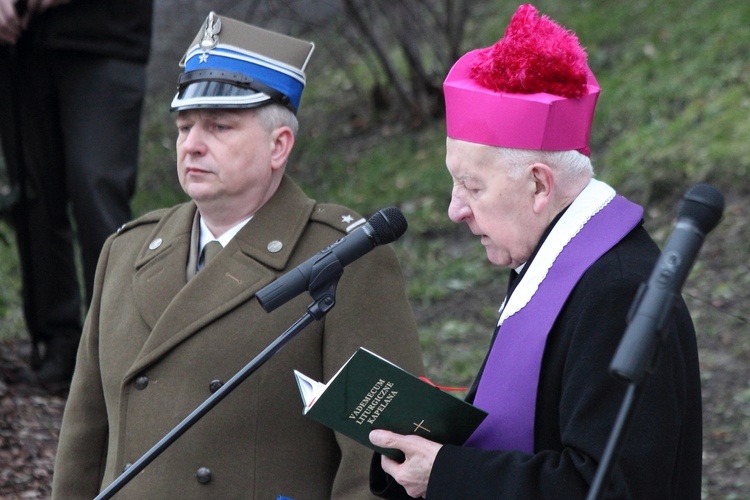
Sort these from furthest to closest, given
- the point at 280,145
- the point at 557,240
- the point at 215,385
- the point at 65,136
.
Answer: the point at 65,136 → the point at 280,145 → the point at 215,385 → the point at 557,240

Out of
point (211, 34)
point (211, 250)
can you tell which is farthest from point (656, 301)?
point (211, 34)

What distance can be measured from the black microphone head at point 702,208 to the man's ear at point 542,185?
58cm

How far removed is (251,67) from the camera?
121 inches

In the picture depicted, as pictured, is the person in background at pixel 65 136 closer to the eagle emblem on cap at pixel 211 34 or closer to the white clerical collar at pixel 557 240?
the eagle emblem on cap at pixel 211 34

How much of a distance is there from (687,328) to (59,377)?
3771mm

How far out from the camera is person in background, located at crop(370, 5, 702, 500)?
2.23 meters

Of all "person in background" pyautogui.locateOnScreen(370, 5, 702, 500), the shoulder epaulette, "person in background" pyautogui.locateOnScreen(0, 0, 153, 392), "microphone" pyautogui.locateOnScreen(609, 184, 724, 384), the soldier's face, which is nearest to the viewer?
"microphone" pyautogui.locateOnScreen(609, 184, 724, 384)

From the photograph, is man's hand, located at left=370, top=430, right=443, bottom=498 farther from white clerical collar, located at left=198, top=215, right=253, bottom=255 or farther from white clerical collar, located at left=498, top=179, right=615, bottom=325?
white clerical collar, located at left=198, top=215, right=253, bottom=255

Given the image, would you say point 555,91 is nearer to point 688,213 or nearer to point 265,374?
point 688,213

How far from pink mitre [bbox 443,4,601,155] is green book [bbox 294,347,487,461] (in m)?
0.54

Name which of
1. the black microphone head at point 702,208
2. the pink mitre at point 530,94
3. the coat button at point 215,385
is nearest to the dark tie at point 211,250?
the coat button at point 215,385

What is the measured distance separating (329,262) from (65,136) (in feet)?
9.76

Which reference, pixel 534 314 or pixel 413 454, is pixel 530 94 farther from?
pixel 413 454

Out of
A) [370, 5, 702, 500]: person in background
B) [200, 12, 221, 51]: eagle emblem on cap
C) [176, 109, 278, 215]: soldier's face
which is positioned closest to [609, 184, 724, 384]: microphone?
[370, 5, 702, 500]: person in background
